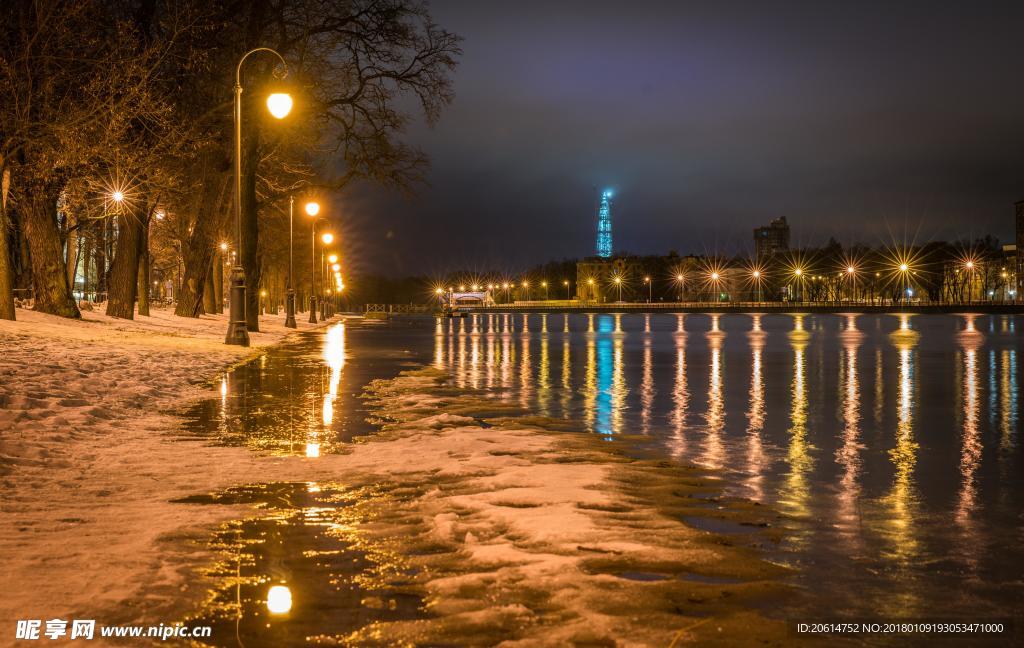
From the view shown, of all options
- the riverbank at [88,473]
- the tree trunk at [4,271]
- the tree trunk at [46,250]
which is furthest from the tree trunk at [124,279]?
the riverbank at [88,473]

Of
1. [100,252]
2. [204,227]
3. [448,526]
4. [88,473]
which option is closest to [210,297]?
[204,227]

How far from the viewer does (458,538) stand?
612 cm

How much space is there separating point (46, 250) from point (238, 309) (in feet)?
19.4

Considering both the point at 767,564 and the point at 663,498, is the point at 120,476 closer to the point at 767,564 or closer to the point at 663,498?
the point at 663,498

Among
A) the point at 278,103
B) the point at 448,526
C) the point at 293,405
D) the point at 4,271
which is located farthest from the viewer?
the point at 4,271

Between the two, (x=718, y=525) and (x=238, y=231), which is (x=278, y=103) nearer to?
(x=238, y=231)

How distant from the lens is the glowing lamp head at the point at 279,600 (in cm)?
473

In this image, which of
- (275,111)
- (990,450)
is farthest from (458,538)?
→ (275,111)

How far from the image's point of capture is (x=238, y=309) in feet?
90.2

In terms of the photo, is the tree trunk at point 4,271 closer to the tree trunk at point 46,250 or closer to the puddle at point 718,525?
the tree trunk at point 46,250

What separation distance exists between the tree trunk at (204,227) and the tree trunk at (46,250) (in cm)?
775

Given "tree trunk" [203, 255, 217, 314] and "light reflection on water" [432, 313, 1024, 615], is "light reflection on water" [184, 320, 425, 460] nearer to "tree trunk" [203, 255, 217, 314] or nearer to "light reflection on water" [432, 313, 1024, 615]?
"light reflection on water" [432, 313, 1024, 615]

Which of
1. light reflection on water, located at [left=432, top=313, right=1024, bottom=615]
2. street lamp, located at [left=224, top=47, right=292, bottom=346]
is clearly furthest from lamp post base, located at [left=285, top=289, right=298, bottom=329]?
light reflection on water, located at [left=432, top=313, right=1024, bottom=615]

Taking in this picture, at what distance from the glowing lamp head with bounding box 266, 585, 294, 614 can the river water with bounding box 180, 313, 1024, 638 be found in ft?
8.00
